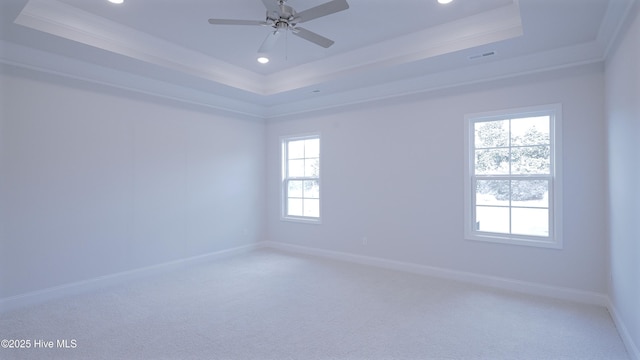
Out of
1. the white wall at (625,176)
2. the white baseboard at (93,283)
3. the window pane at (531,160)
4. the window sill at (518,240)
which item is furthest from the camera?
the window pane at (531,160)

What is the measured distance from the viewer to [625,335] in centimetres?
264

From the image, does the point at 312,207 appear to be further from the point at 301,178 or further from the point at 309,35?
the point at 309,35

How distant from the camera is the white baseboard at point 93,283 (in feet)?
11.2

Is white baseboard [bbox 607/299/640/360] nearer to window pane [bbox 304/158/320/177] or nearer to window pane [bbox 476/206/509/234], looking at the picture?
window pane [bbox 476/206/509/234]

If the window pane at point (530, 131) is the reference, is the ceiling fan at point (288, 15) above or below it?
above

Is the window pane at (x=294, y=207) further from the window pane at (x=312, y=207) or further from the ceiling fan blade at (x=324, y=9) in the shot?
the ceiling fan blade at (x=324, y=9)

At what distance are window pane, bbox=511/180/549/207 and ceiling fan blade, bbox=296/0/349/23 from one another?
2924mm

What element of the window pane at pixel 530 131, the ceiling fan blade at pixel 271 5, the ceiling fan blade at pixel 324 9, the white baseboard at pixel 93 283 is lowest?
the white baseboard at pixel 93 283

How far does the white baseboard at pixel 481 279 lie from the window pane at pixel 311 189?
3.07ft

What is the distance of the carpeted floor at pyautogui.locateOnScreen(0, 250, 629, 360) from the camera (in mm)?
2537

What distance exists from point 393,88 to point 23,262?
4924 mm

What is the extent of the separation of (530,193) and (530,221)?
0.33 meters

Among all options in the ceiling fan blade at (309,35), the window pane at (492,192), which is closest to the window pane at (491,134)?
the window pane at (492,192)

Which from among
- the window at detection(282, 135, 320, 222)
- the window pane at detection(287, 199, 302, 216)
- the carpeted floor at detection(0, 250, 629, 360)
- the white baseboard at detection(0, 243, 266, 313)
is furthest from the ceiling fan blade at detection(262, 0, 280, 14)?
the window pane at detection(287, 199, 302, 216)
